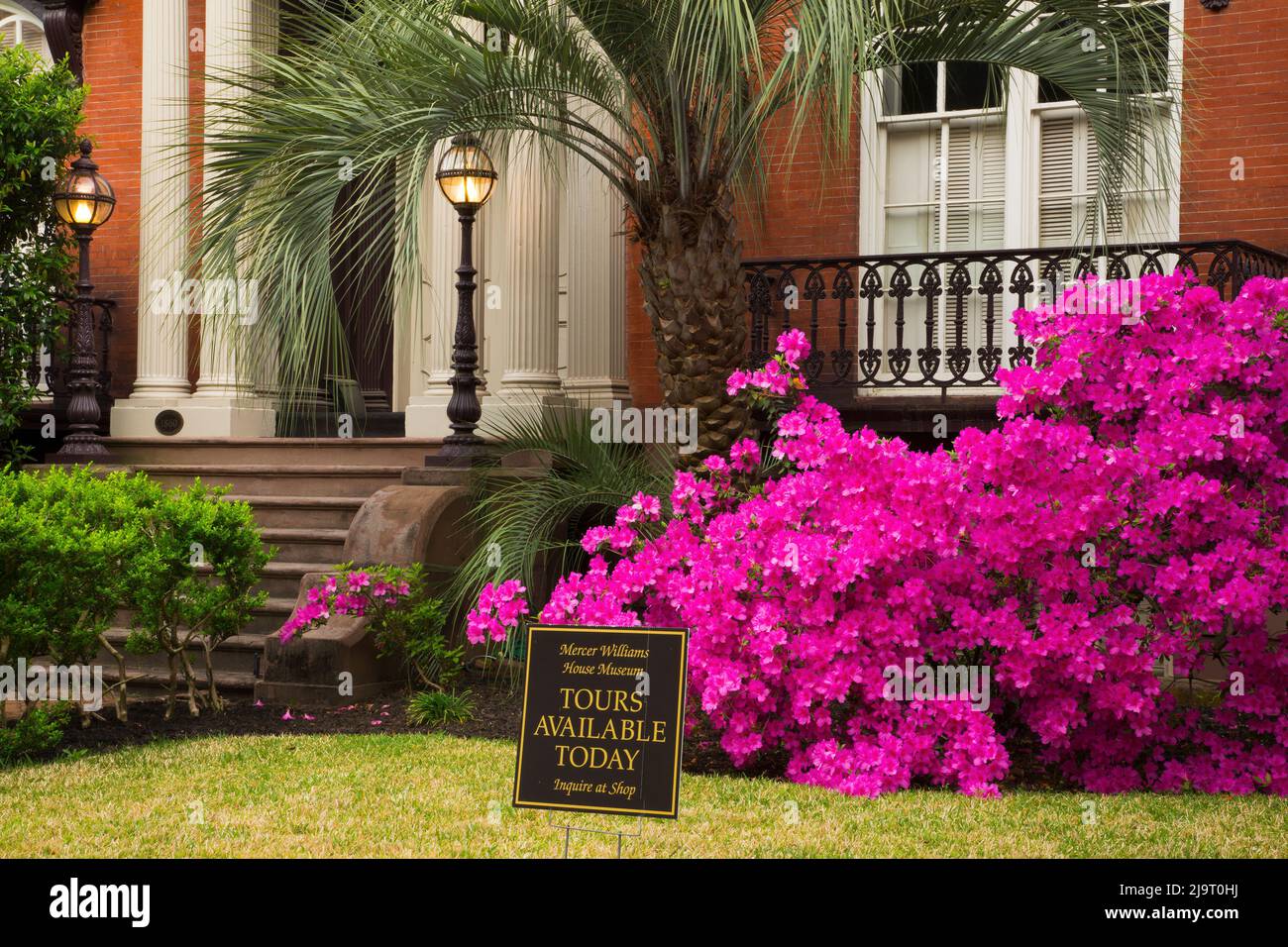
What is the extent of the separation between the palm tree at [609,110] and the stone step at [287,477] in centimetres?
251

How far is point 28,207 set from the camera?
39.7 ft

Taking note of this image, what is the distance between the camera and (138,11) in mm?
13914

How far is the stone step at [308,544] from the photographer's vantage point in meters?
9.99

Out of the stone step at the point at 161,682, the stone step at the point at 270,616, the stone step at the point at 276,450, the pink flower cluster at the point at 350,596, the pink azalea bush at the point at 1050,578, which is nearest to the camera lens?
the pink azalea bush at the point at 1050,578

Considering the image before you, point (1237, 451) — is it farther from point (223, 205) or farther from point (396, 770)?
point (223, 205)

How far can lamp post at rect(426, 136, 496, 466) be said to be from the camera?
32.1 feet

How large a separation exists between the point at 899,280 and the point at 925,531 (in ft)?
15.0

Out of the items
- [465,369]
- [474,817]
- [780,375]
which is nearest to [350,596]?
[465,369]

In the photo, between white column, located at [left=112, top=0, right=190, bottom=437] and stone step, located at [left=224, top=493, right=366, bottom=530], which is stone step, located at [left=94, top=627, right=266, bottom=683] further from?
white column, located at [left=112, top=0, right=190, bottom=437]

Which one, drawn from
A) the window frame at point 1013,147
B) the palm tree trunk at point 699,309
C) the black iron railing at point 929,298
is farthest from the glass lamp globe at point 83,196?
the window frame at point 1013,147

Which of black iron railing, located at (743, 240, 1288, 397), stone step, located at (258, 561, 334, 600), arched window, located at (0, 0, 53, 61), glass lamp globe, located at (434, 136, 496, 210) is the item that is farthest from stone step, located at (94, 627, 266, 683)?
arched window, located at (0, 0, 53, 61)

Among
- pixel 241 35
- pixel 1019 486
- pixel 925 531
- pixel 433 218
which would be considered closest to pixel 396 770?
pixel 925 531

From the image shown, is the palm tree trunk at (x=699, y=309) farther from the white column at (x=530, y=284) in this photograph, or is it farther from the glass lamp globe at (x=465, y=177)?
the white column at (x=530, y=284)

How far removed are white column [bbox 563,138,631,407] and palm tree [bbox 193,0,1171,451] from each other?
2981mm
